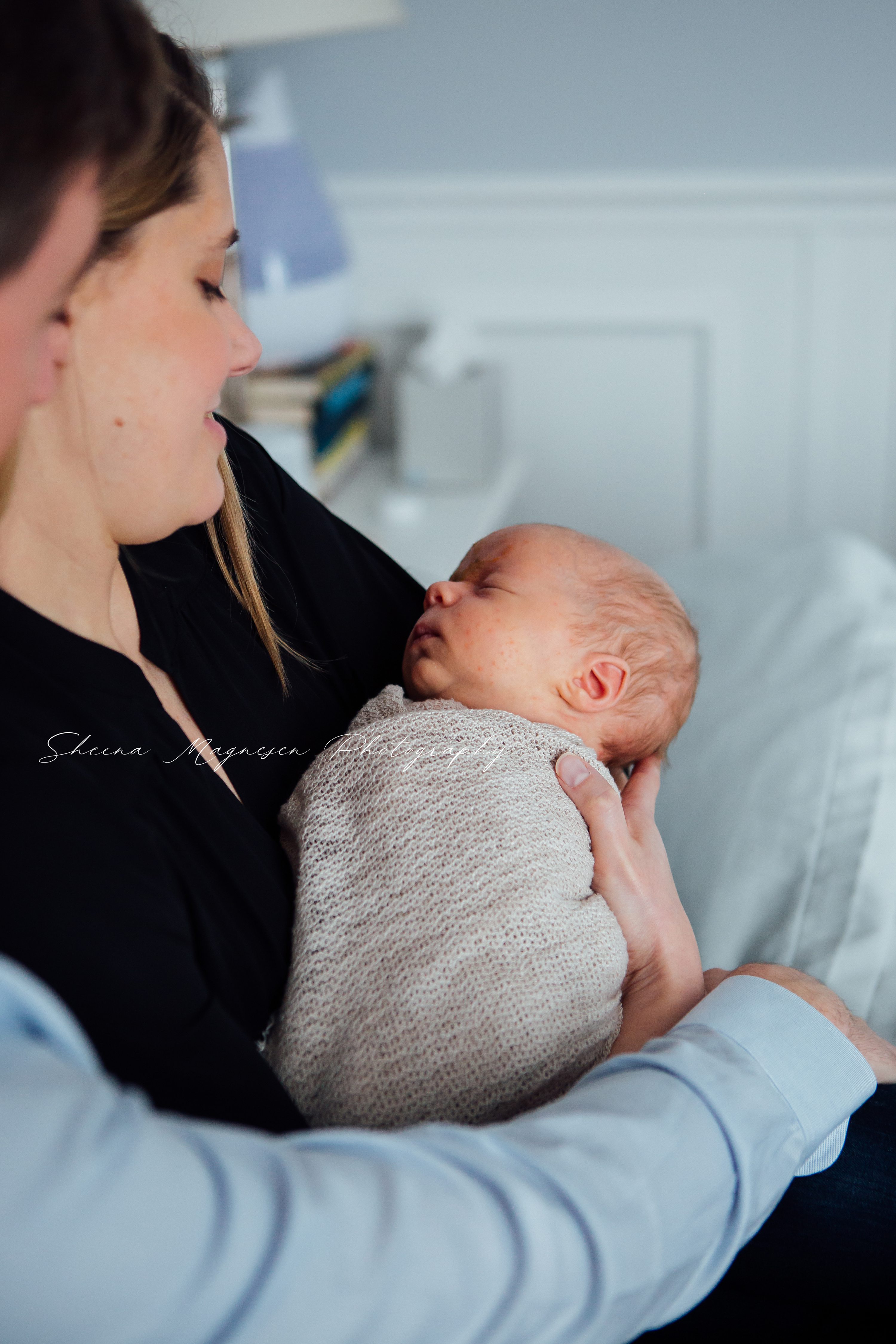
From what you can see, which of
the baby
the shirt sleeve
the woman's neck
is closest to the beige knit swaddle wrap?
the baby

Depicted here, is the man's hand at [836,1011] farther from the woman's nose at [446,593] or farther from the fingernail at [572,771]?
the woman's nose at [446,593]

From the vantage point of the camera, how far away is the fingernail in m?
0.89

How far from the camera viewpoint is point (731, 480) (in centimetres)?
247

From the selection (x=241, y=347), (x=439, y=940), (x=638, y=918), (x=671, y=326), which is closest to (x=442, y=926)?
(x=439, y=940)

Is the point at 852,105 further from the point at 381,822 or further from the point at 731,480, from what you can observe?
the point at 381,822

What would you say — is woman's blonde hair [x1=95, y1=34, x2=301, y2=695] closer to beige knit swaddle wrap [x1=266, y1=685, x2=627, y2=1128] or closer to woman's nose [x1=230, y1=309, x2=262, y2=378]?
woman's nose [x1=230, y1=309, x2=262, y2=378]

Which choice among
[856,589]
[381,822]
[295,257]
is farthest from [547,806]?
[295,257]

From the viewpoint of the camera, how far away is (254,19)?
1527 mm

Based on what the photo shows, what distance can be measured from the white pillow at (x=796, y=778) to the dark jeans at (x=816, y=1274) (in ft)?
0.88

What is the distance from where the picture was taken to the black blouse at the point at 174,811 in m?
0.60

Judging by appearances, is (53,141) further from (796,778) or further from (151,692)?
(796,778)

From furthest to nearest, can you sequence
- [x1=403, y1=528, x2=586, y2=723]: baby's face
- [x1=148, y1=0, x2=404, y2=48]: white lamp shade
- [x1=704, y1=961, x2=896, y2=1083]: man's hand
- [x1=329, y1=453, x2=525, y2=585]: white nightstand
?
[x1=329, y1=453, x2=525, y2=585]: white nightstand < [x1=148, y1=0, x2=404, y2=48]: white lamp shade < [x1=403, y1=528, x2=586, y2=723]: baby's face < [x1=704, y1=961, x2=896, y2=1083]: man's hand

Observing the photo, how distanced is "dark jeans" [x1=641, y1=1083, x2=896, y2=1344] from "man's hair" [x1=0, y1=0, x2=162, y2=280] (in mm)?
763

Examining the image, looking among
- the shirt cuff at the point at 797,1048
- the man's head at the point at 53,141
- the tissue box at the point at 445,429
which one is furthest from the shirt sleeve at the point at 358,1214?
the tissue box at the point at 445,429
